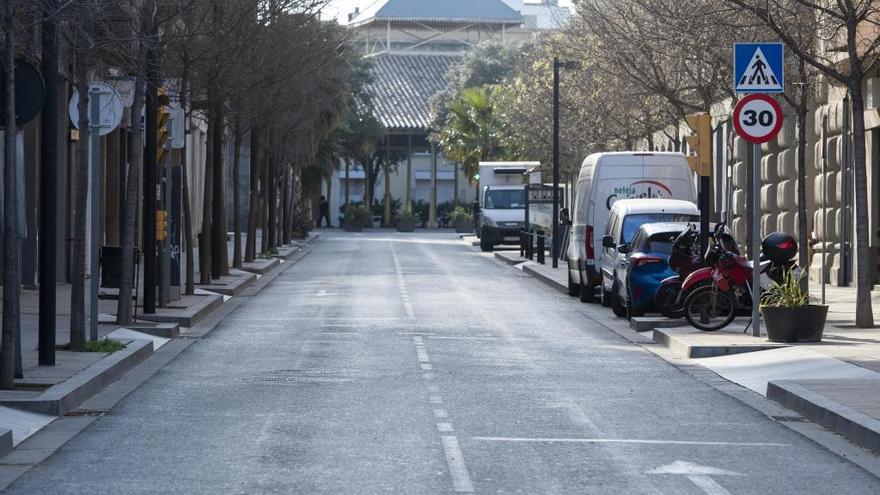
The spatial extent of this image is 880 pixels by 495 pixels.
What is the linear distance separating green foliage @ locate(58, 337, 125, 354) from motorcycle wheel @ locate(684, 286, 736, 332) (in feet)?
23.6

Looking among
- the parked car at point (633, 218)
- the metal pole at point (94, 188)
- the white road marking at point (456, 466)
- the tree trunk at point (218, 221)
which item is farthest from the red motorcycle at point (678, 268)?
the tree trunk at point (218, 221)

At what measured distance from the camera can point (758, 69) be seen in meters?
19.2

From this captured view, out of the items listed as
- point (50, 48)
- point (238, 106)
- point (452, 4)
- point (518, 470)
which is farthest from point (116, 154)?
point (452, 4)

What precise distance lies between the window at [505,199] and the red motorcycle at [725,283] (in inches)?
1577

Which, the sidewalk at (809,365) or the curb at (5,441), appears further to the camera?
the sidewalk at (809,365)

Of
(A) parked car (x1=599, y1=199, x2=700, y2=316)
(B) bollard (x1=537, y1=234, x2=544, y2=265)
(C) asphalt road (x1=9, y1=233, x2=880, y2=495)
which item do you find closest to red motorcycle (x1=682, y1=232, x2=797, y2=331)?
(C) asphalt road (x1=9, y1=233, x2=880, y2=495)

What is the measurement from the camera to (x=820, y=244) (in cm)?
3397

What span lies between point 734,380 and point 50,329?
21.4ft

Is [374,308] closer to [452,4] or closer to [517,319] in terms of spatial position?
[517,319]

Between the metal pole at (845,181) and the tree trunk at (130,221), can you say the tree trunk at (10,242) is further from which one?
the metal pole at (845,181)

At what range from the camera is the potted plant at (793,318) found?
18384 millimetres

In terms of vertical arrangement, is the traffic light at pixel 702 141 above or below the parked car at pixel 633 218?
above

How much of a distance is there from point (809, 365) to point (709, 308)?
440 cm

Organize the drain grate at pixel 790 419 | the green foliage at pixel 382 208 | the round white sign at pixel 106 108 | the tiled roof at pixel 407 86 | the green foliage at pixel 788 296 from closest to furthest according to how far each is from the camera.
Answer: the drain grate at pixel 790 419 → the round white sign at pixel 106 108 → the green foliage at pixel 788 296 → the green foliage at pixel 382 208 → the tiled roof at pixel 407 86
